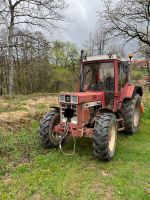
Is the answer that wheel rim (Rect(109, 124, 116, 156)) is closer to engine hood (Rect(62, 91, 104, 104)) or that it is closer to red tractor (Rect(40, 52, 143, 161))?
red tractor (Rect(40, 52, 143, 161))

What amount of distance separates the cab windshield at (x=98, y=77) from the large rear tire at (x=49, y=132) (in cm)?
137

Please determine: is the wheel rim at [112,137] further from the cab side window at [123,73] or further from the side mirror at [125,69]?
the side mirror at [125,69]

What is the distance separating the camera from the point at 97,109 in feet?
23.4

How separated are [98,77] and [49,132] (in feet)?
6.77

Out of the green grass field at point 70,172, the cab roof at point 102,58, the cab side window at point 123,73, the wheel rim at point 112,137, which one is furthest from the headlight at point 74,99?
the cab side window at point 123,73

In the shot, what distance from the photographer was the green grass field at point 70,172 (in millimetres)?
4738

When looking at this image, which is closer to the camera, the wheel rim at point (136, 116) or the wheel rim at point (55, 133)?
the wheel rim at point (55, 133)

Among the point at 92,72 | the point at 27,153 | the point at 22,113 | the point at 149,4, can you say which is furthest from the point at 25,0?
the point at 27,153

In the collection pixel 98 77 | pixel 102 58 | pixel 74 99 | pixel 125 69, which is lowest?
pixel 74 99

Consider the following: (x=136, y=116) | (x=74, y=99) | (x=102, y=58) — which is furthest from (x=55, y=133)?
(x=136, y=116)

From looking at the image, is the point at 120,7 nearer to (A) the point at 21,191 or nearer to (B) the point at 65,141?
(B) the point at 65,141

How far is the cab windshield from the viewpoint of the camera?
7551mm

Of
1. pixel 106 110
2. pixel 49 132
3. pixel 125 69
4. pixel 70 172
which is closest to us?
pixel 70 172

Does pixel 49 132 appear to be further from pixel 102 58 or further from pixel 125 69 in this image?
pixel 125 69
